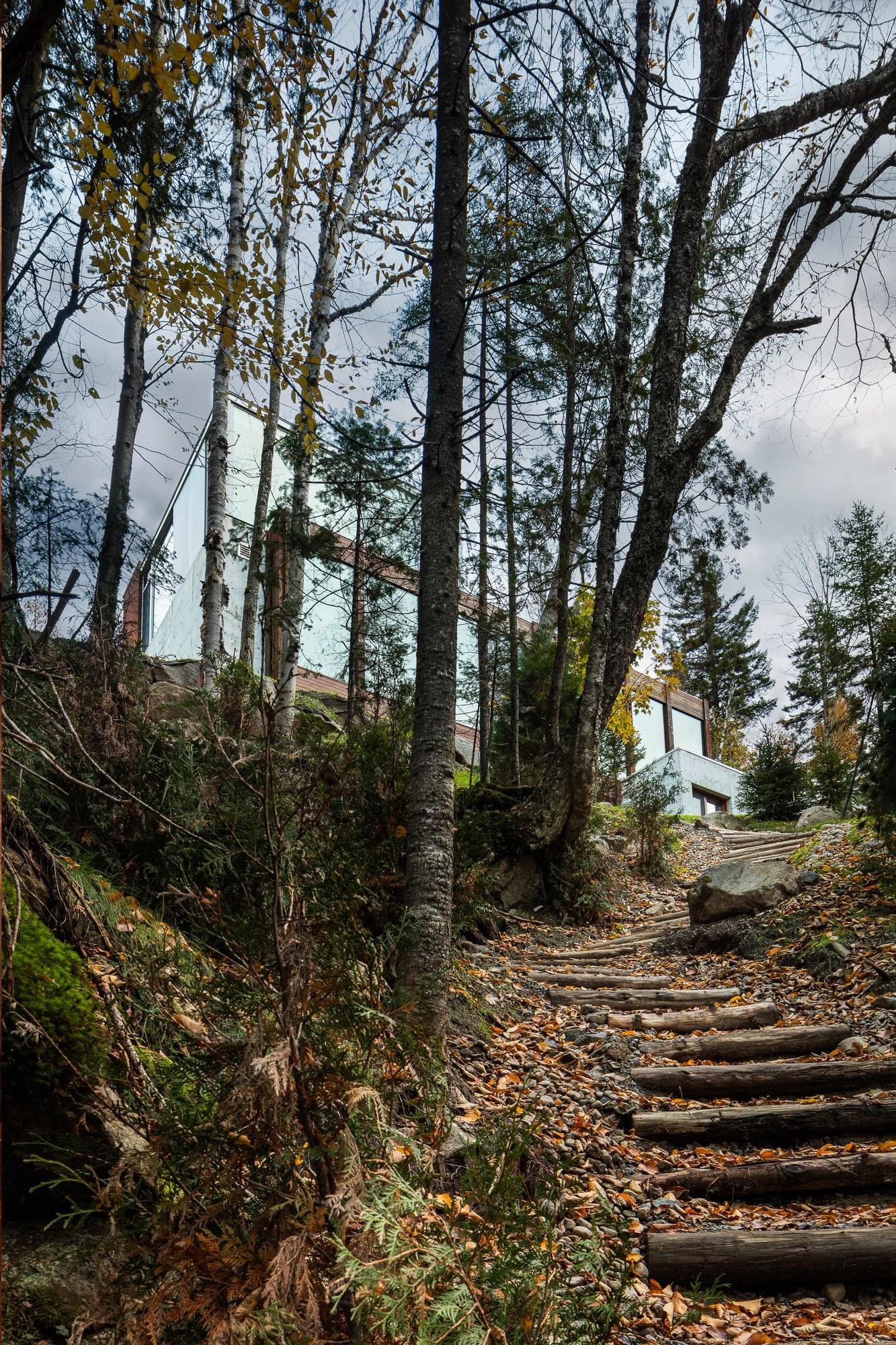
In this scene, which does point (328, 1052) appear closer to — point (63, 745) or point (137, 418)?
point (63, 745)

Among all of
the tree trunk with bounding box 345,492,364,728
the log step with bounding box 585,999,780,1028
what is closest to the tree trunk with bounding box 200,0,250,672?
the tree trunk with bounding box 345,492,364,728

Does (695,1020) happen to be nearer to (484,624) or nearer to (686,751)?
(484,624)

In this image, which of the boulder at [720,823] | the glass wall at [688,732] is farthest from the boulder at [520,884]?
the glass wall at [688,732]

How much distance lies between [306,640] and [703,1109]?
37.4 feet

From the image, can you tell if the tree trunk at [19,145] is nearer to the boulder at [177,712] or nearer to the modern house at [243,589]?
the boulder at [177,712]

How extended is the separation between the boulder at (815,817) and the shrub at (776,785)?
2399 millimetres

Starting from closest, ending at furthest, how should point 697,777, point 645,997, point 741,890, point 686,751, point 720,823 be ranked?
1. point 645,997
2. point 741,890
3. point 720,823
4. point 686,751
5. point 697,777

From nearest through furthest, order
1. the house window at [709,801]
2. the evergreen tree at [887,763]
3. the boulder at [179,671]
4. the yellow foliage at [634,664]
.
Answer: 1. the evergreen tree at [887,763]
2. the boulder at [179,671]
3. the yellow foliage at [634,664]
4. the house window at [709,801]

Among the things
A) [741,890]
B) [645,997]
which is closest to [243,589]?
[741,890]

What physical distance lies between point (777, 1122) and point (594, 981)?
7.87 ft

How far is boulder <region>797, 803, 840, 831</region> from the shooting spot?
16391mm

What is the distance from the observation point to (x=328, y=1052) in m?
1.82

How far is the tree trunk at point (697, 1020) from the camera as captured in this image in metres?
5.67

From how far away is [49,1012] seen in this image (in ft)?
8.05
